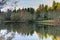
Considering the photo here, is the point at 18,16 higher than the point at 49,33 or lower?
higher

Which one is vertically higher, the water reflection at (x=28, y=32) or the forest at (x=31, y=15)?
the forest at (x=31, y=15)

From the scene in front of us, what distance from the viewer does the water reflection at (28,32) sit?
1.88m

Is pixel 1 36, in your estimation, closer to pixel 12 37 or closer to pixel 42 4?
pixel 12 37

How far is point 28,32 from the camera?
1.90 metres

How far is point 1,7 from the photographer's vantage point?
1915 mm

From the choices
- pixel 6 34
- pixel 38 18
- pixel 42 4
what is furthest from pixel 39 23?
pixel 6 34

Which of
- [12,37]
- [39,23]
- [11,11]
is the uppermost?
[11,11]

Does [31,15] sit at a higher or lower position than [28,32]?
higher

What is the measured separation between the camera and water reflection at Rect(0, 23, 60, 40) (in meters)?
1.88

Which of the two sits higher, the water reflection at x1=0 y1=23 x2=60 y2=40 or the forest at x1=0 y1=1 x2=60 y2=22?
the forest at x1=0 y1=1 x2=60 y2=22

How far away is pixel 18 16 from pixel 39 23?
22cm

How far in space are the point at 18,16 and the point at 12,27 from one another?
0.12m

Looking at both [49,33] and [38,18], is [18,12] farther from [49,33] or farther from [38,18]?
[49,33]

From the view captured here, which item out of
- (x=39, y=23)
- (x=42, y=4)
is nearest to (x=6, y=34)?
(x=39, y=23)
